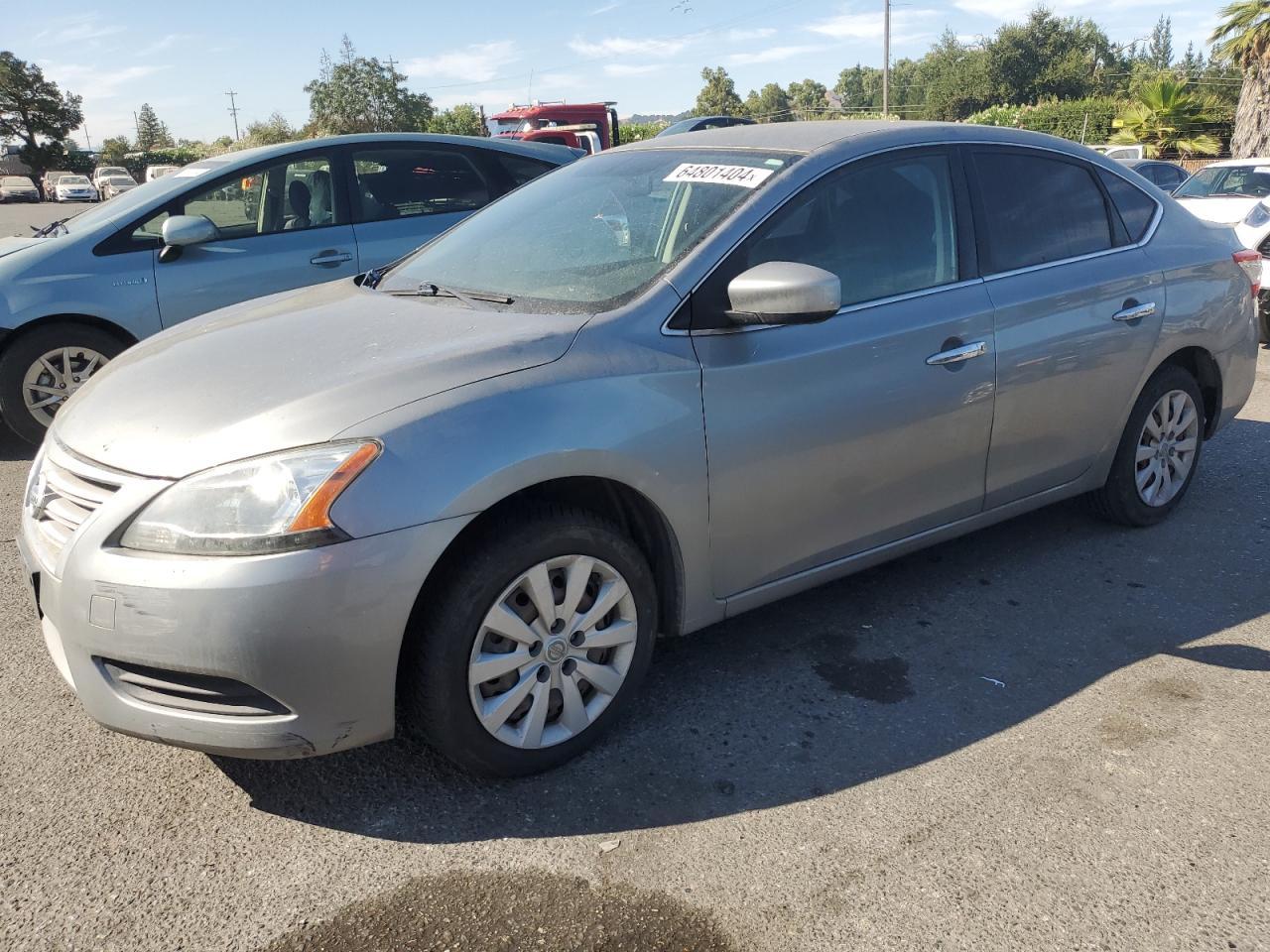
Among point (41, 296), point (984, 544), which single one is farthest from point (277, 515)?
point (41, 296)

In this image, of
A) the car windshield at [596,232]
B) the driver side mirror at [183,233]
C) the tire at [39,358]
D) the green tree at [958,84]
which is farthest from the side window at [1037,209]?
the green tree at [958,84]

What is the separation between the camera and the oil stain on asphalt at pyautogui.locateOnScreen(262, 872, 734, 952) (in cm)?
221

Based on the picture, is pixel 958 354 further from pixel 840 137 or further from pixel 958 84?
pixel 958 84

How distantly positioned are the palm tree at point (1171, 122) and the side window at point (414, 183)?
3015cm

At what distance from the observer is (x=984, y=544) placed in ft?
14.6

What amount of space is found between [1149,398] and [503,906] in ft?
10.9

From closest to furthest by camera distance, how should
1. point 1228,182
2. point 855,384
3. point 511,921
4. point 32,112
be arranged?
point 511,921
point 855,384
point 1228,182
point 32,112

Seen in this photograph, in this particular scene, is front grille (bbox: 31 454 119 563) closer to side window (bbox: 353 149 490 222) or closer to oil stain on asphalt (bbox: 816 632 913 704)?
oil stain on asphalt (bbox: 816 632 913 704)

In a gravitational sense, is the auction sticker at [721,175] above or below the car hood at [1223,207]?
above

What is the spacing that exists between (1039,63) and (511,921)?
8427 cm

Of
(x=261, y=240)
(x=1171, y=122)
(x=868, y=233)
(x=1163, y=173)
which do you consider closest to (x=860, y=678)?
(x=868, y=233)

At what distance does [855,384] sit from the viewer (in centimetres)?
323

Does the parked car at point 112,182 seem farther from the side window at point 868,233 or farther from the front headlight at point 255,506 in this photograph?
the front headlight at point 255,506

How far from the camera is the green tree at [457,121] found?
4966cm
